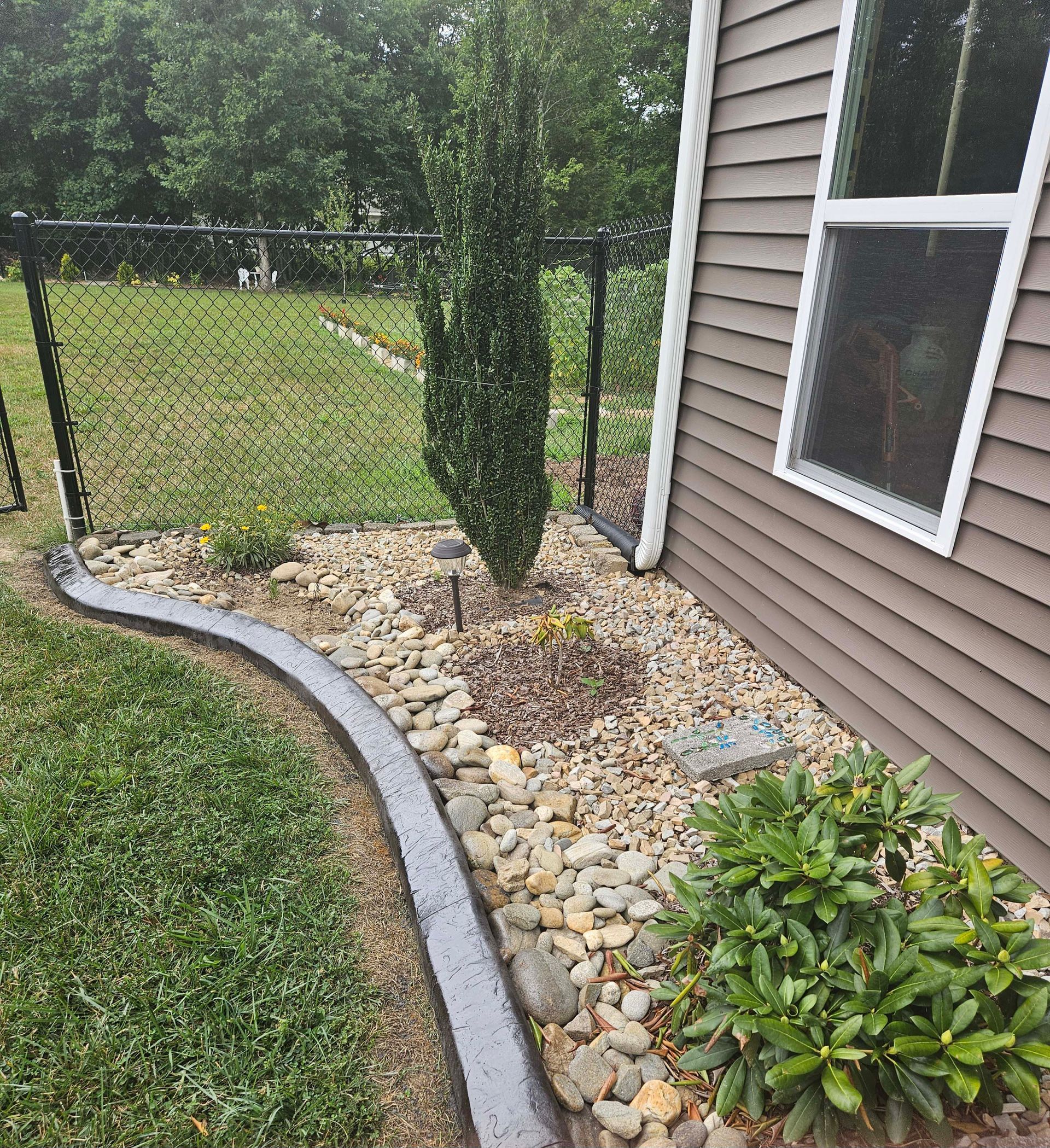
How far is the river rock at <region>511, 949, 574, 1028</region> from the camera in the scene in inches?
63.4

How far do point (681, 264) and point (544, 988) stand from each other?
292 cm

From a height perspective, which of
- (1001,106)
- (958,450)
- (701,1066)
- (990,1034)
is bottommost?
A: (701,1066)

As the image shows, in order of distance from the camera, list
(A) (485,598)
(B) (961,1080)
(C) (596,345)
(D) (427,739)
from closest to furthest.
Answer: (B) (961,1080) < (D) (427,739) < (A) (485,598) < (C) (596,345)

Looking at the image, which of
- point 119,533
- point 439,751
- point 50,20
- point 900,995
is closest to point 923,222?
point 900,995

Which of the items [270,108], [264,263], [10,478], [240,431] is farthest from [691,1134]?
[270,108]

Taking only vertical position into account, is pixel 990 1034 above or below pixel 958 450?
below

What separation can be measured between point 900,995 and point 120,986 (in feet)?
5.05

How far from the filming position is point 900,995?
4.07 ft

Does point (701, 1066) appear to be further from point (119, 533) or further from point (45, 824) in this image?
point (119, 533)

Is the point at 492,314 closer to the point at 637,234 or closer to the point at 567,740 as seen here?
the point at 637,234

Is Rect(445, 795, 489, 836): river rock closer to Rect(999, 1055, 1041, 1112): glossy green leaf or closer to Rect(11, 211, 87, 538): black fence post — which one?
Rect(999, 1055, 1041, 1112): glossy green leaf

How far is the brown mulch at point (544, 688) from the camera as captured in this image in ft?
8.68

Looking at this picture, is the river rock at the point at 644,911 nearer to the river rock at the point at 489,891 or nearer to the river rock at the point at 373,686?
the river rock at the point at 489,891

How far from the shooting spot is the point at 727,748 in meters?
2.47
